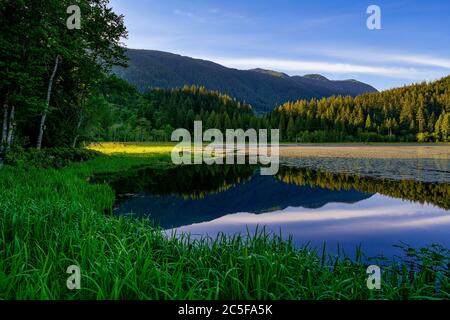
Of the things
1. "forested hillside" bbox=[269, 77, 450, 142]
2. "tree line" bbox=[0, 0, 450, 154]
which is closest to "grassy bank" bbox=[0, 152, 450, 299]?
"tree line" bbox=[0, 0, 450, 154]

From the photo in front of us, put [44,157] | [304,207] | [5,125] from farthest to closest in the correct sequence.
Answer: [44,157], [5,125], [304,207]

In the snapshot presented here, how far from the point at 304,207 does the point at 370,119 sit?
552 ft

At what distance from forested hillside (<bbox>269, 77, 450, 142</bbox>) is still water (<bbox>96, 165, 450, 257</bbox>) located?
135m

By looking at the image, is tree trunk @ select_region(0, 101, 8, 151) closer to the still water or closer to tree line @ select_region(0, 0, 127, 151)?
tree line @ select_region(0, 0, 127, 151)

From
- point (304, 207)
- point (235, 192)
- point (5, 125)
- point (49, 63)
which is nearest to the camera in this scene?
point (304, 207)

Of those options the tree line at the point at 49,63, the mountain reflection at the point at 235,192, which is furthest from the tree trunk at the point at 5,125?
the mountain reflection at the point at 235,192

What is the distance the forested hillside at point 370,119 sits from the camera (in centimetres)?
15488

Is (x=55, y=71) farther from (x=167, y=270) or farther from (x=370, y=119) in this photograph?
(x=370, y=119)

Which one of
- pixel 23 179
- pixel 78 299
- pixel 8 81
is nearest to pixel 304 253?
pixel 78 299

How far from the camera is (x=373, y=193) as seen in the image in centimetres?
1969

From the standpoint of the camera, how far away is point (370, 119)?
16875 centimetres

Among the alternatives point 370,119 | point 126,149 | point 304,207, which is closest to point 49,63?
point 304,207
